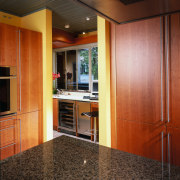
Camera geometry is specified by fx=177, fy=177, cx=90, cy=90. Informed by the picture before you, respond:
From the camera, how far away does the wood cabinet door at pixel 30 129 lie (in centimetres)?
278

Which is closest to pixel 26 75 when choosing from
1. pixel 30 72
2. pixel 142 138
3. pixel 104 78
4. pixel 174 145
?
pixel 30 72

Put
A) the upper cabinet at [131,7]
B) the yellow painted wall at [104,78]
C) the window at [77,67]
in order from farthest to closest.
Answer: the window at [77,67] → the yellow painted wall at [104,78] → the upper cabinet at [131,7]

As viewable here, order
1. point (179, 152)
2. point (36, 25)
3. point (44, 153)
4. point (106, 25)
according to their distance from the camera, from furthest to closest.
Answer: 1. point (36, 25)
2. point (106, 25)
3. point (179, 152)
4. point (44, 153)

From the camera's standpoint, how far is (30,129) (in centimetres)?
289

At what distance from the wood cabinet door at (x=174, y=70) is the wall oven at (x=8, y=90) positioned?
6.96 feet

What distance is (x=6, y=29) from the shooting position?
2525mm

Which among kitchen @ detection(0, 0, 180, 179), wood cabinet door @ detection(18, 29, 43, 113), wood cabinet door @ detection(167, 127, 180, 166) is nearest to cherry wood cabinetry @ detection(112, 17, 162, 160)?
kitchen @ detection(0, 0, 180, 179)

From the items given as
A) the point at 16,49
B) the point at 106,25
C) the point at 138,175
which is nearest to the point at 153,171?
the point at 138,175

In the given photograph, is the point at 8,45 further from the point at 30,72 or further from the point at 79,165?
the point at 79,165

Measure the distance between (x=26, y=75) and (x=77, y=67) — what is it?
2.36 meters

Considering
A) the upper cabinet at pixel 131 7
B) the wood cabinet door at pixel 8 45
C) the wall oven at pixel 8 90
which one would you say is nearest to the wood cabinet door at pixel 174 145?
the upper cabinet at pixel 131 7

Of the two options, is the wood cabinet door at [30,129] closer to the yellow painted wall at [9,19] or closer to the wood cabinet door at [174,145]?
the yellow painted wall at [9,19]

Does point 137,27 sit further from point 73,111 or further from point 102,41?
point 73,111

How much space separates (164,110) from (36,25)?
2560mm
